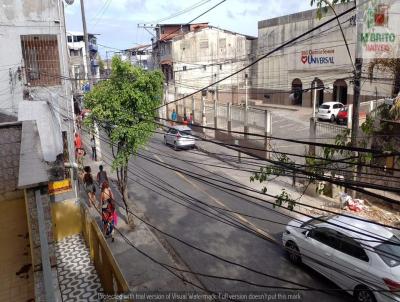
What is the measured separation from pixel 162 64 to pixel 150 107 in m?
32.4

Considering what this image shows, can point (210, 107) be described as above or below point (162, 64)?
below

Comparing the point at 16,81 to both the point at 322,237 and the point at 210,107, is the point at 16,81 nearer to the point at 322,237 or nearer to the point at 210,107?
the point at 322,237

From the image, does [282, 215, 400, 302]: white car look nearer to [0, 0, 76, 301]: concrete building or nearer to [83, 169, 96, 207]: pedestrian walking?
[0, 0, 76, 301]: concrete building

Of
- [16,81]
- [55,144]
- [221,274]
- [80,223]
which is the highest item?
[16,81]

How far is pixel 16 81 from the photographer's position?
49.2ft

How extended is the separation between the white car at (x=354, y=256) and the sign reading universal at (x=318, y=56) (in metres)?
24.5

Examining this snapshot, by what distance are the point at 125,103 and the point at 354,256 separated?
7.63 metres

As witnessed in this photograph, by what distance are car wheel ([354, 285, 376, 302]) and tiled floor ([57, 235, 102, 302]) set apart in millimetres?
5151

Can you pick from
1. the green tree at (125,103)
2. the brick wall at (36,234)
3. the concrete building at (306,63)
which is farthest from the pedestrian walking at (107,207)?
the concrete building at (306,63)

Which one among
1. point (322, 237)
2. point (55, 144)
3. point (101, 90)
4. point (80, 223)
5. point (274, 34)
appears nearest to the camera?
point (80, 223)

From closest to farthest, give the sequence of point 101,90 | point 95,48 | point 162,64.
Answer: point 101,90 → point 162,64 → point 95,48

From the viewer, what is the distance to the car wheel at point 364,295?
7602 mm

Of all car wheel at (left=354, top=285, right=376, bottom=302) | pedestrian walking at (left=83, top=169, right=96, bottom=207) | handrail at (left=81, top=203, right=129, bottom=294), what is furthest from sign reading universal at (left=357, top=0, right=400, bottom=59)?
handrail at (left=81, top=203, right=129, bottom=294)

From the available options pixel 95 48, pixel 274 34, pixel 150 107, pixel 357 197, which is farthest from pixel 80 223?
pixel 95 48
